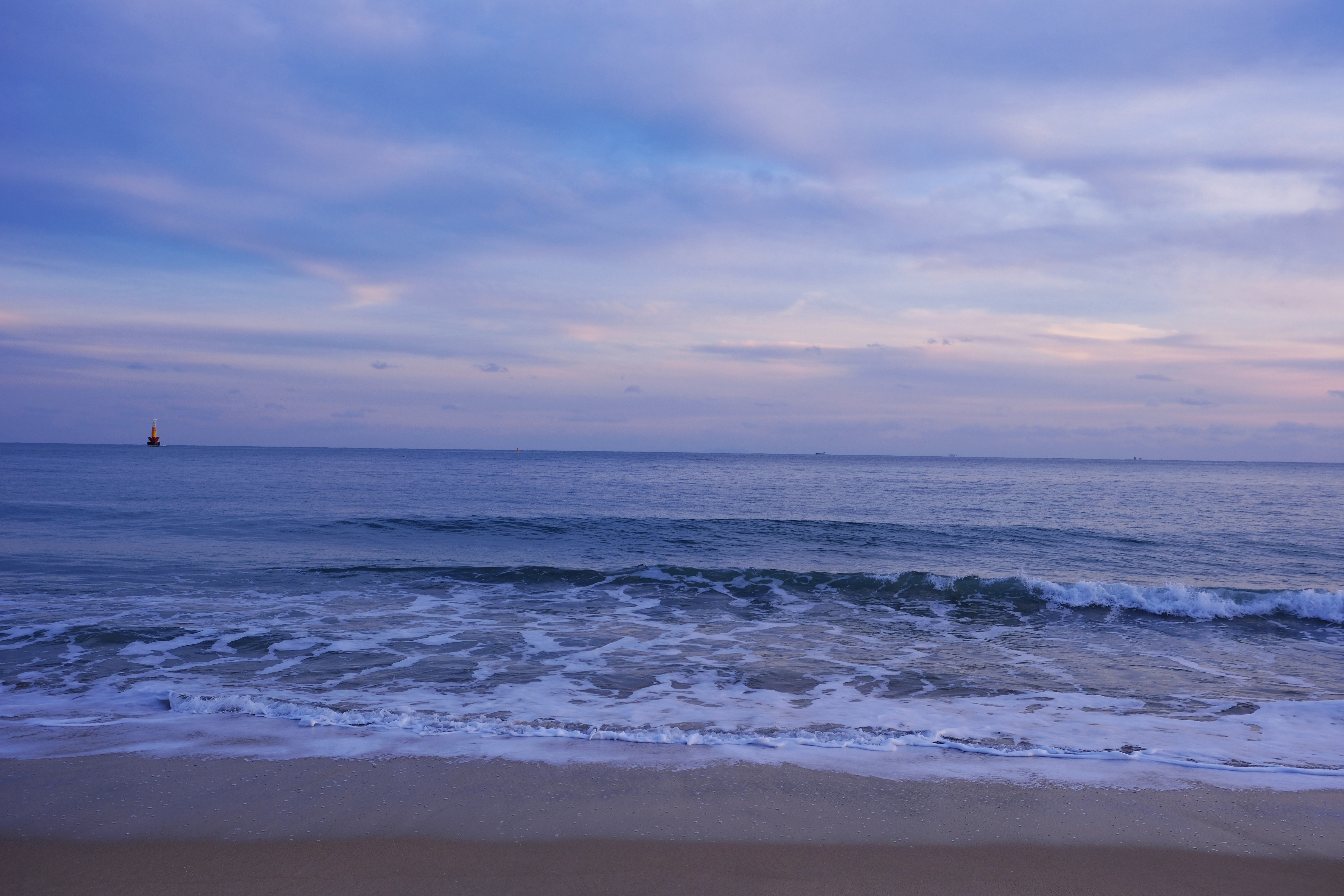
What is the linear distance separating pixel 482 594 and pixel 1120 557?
18.5 meters

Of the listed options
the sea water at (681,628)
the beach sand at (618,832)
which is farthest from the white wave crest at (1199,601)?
the beach sand at (618,832)

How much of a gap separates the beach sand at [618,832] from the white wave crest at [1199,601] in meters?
10.0

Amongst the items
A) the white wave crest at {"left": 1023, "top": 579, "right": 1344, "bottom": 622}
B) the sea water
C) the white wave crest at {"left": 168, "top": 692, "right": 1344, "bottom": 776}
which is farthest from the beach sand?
the white wave crest at {"left": 1023, "top": 579, "right": 1344, "bottom": 622}

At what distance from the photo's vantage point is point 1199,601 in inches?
587

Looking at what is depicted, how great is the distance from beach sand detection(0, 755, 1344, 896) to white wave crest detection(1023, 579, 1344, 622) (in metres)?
10.0

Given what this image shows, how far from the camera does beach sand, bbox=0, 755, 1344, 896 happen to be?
179 inches

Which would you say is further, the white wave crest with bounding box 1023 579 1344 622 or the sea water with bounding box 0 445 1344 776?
the white wave crest with bounding box 1023 579 1344 622

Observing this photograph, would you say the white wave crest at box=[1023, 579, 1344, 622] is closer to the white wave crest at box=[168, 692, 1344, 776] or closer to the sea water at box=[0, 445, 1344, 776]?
the sea water at box=[0, 445, 1344, 776]

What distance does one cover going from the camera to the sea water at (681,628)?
7.29m

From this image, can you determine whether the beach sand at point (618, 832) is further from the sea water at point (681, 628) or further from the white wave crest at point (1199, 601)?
the white wave crest at point (1199, 601)

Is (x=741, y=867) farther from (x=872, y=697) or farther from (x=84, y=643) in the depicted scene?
(x=84, y=643)

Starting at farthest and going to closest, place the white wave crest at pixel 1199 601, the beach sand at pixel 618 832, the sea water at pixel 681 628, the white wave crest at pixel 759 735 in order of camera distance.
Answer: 1. the white wave crest at pixel 1199 601
2. the sea water at pixel 681 628
3. the white wave crest at pixel 759 735
4. the beach sand at pixel 618 832

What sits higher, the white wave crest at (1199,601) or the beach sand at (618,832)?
the beach sand at (618,832)

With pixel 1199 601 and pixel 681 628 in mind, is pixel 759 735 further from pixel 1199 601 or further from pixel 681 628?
pixel 1199 601
